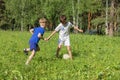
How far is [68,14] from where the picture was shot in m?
→ 81.4

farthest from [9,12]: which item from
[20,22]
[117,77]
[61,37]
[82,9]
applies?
[117,77]

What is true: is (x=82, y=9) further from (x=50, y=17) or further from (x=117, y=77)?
(x=117, y=77)

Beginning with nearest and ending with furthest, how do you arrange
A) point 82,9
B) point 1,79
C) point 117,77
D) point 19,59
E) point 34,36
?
point 1,79 < point 117,77 < point 34,36 < point 19,59 < point 82,9

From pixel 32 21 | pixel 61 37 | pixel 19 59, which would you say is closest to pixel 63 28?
pixel 61 37

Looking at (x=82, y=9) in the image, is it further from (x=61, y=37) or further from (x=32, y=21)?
(x=61, y=37)

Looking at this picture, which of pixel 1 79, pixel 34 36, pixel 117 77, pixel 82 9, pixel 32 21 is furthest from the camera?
pixel 32 21

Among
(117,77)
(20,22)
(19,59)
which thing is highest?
(117,77)

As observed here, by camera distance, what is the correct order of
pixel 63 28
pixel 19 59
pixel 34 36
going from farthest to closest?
pixel 63 28 < pixel 19 59 < pixel 34 36

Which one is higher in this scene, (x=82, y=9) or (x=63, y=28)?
(x=63, y=28)

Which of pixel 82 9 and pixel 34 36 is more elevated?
pixel 34 36

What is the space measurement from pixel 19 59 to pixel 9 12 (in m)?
72.1

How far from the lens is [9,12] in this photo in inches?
3435

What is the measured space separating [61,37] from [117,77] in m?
7.05

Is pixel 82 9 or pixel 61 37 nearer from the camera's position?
pixel 61 37
